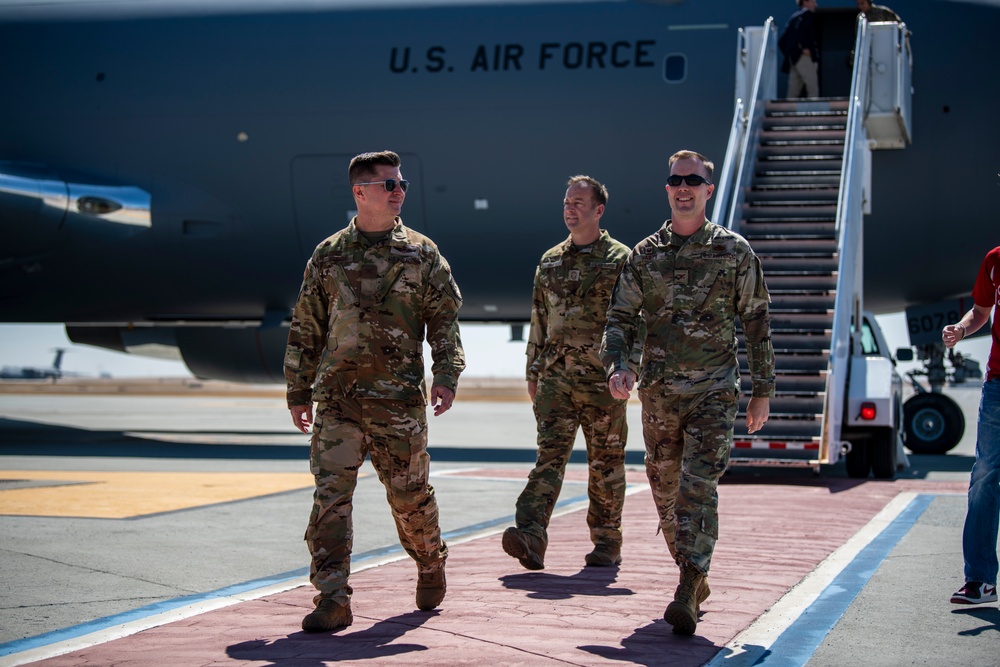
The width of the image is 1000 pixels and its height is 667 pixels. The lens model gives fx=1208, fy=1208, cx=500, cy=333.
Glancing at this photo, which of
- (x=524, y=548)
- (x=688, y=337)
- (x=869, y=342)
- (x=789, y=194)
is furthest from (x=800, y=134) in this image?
(x=688, y=337)

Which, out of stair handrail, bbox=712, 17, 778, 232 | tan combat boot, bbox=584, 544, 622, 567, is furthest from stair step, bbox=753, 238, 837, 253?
tan combat boot, bbox=584, 544, 622, 567

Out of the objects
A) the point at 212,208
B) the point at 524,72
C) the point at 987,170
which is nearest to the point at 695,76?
the point at 524,72

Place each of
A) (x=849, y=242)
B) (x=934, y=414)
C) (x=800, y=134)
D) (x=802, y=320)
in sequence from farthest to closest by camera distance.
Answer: (x=934, y=414) → (x=800, y=134) → (x=849, y=242) → (x=802, y=320)

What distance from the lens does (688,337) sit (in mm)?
5062

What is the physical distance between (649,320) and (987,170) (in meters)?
9.40

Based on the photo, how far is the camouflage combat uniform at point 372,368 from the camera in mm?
4840

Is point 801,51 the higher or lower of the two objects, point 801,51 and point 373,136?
the higher

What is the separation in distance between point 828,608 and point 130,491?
6.46m

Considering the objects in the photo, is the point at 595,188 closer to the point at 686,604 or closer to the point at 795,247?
the point at 686,604

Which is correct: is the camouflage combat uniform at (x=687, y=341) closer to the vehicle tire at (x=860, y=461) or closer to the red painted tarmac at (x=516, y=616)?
the red painted tarmac at (x=516, y=616)

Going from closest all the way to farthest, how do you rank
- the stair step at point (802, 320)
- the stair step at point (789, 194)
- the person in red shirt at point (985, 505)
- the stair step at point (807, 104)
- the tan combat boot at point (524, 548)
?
the person in red shirt at point (985, 505), the tan combat boot at point (524, 548), the stair step at point (802, 320), the stair step at point (789, 194), the stair step at point (807, 104)

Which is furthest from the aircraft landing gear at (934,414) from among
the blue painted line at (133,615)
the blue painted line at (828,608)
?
the blue painted line at (133,615)

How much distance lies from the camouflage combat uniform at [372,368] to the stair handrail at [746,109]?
6999mm

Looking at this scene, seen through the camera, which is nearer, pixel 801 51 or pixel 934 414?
pixel 801 51
